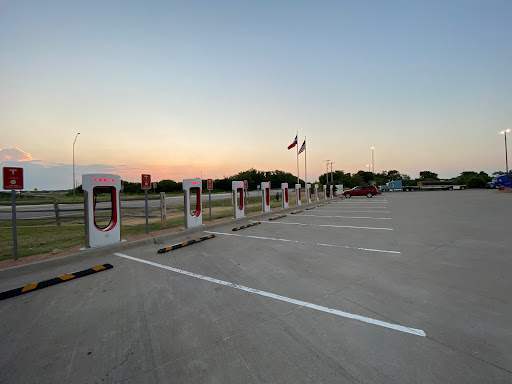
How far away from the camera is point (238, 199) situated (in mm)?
12734

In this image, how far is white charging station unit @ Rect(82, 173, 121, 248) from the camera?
6816 millimetres

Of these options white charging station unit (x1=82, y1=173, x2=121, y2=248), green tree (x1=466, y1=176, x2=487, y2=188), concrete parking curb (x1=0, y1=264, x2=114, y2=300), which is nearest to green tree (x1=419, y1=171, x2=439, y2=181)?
green tree (x1=466, y1=176, x2=487, y2=188)

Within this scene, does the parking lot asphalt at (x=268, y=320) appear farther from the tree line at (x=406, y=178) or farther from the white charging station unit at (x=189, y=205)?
the tree line at (x=406, y=178)

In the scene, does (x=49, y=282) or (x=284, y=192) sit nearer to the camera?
(x=49, y=282)

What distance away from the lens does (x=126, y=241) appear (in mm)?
7633

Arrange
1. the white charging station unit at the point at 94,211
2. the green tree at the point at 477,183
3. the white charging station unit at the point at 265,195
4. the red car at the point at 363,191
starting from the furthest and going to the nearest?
the green tree at the point at 477,183, the red car at the point at 363,191, the white charging station unit at the point at 265,195, the white charging station unit at the point at 94,211

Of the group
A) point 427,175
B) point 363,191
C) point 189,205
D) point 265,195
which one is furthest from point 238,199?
point 427,175

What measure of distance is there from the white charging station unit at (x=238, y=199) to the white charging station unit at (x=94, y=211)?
5777 millimetres

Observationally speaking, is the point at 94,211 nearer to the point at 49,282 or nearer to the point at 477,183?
the point at 49,282

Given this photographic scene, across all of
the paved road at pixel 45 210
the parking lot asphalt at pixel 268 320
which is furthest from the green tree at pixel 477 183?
the parking lot asphalt at pixel 268 320

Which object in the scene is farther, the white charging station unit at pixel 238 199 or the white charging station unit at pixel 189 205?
the white charging station unit at pixel 238 199

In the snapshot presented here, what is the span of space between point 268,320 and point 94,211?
6136 millimetres

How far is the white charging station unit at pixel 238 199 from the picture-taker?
1249cm

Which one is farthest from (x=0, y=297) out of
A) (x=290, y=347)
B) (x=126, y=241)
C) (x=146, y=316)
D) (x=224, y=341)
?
(x=290, y=347)
